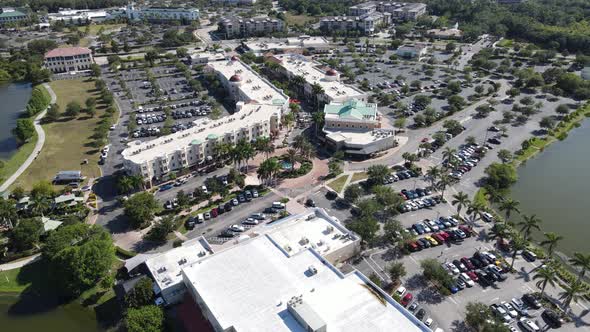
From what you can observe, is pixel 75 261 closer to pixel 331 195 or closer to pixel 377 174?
pixel 331 195

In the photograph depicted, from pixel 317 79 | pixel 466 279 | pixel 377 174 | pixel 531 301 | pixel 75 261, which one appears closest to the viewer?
pixel 531 301

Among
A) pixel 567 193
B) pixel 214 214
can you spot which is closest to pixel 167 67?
pixel 214 214

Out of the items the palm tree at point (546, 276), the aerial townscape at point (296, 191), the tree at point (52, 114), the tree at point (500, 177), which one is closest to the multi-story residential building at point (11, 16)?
the aerial townscape at point (296, 191)

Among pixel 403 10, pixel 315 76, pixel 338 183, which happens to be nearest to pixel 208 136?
pixel 338 183

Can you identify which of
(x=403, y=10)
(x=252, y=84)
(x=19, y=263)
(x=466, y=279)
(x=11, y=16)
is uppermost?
(x=403, y=10)

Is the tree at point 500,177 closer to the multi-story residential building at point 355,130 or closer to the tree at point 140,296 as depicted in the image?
the multi-story residential building at point 355,130
